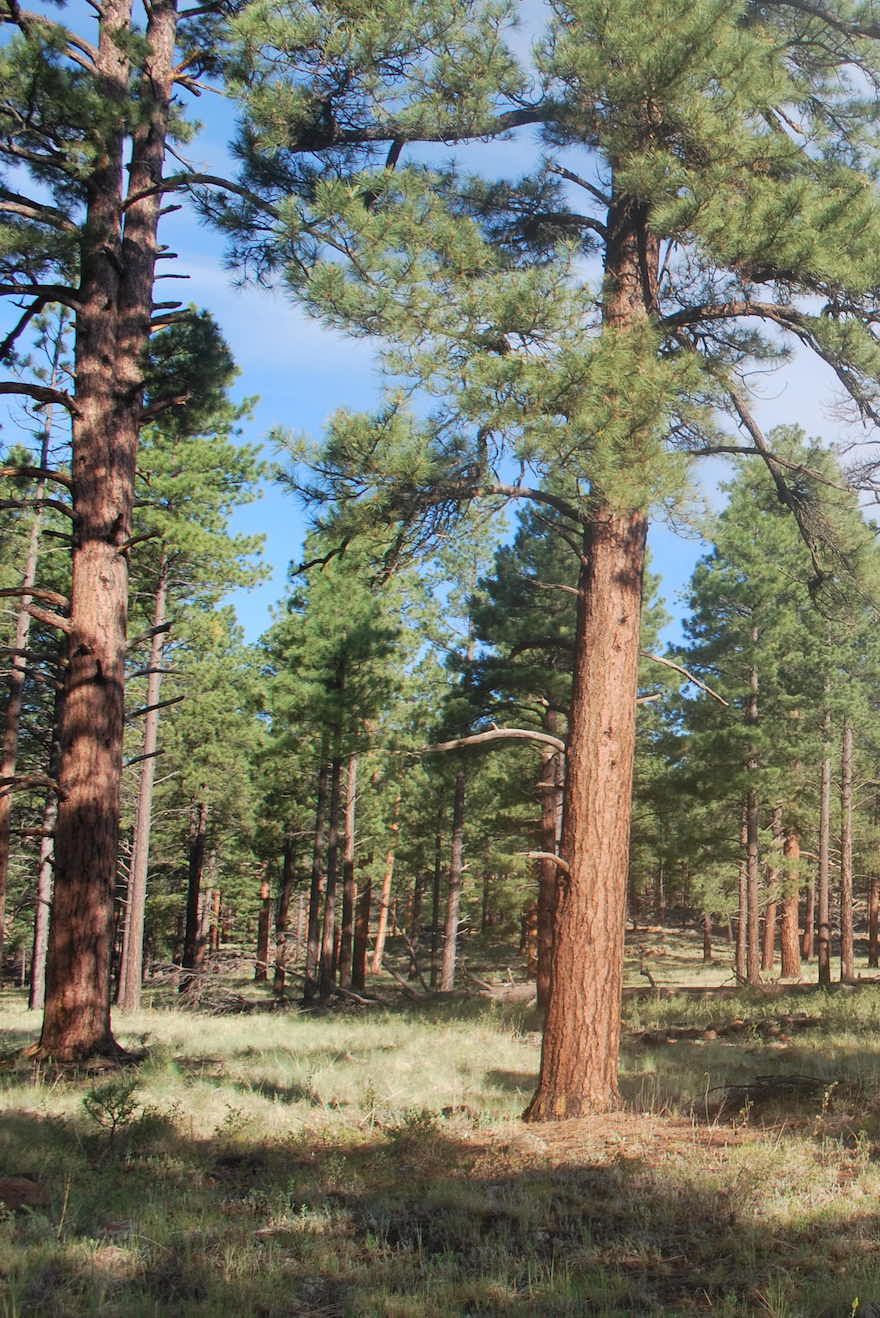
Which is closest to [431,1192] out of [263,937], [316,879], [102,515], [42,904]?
[102,515]

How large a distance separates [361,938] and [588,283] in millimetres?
25288

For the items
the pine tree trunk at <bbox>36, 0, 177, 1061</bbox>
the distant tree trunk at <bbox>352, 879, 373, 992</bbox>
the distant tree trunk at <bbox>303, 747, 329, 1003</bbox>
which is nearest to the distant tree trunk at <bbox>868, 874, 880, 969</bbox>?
the distant tree trunk at <bbox>352, 879, 373, 992</bbox>

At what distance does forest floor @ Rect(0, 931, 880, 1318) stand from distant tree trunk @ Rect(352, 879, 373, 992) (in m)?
18.2

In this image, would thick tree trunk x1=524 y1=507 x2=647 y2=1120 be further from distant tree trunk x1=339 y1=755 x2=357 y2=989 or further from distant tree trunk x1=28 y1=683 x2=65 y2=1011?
distant tree trunk x1=339 y1=755 x2=357 y2=989

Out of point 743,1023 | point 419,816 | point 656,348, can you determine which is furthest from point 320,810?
point 656,348

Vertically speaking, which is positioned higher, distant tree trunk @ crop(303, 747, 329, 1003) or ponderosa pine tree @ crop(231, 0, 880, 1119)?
ponderosa pine tree @ crop(231, 0, 880, 1119)

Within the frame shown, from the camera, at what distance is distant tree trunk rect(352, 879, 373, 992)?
27056 mm

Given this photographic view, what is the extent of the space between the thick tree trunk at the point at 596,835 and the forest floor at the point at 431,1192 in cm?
39

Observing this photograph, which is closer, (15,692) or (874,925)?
(15,692)

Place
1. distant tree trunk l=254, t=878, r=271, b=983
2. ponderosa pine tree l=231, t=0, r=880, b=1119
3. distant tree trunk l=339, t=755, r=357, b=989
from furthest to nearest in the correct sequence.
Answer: distant tree trunk l=254, t=878, r=271, b=983, distant tree trunk l=339, t=755, r=357, b=989, ponderosa pine tree l=231, t=0, r=880, b=1119

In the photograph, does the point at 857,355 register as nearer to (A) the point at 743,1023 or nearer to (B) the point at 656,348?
(B) the point at 656,348

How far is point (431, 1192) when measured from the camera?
15.9 ft

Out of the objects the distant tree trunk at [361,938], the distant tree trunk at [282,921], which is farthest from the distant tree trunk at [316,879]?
the distant tree trunk at [361,938]

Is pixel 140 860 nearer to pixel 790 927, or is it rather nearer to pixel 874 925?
pixel 790 927
